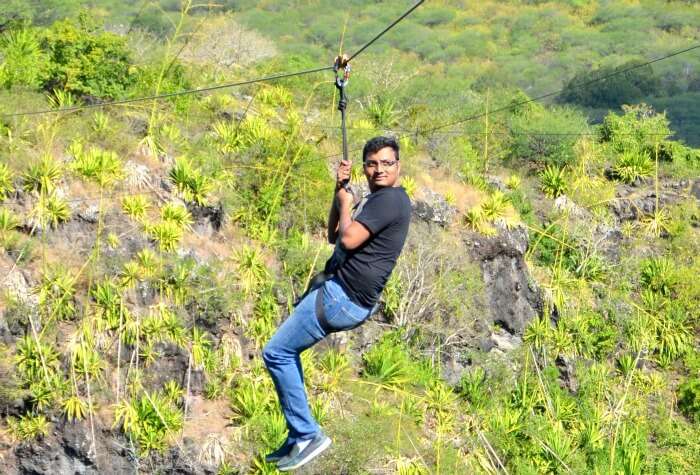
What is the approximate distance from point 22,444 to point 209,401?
247cm

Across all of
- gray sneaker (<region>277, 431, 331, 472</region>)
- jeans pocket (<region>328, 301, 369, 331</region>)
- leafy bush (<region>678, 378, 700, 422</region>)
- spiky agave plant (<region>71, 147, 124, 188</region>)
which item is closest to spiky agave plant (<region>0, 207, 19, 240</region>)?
spiky agave plant (<region>71, 147, 124, 188</region>)

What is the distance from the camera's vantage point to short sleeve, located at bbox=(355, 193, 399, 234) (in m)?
5.73

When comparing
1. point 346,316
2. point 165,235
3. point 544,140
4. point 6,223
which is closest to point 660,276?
point 544,140

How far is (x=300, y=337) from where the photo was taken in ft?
19.6

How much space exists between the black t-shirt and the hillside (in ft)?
22.7

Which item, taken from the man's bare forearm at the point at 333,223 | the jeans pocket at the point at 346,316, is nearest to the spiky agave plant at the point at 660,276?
the man's bare forearm at the point at 333,223

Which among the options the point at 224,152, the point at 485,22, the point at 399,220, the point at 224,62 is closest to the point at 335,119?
the point at 224,152

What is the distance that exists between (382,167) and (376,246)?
466 millimetres

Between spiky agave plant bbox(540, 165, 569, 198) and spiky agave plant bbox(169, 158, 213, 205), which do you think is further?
spiky agave plant bbox(540, 165, 569, 198)

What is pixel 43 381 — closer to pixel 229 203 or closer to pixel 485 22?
pixel 229 203

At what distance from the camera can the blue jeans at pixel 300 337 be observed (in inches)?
232

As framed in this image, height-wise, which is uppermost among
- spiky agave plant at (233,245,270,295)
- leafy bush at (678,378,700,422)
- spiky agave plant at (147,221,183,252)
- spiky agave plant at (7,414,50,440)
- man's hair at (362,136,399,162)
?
man's hair at (362,136,399,162)

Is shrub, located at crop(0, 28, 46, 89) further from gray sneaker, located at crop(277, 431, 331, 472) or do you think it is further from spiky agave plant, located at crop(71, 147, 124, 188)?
gray sneaker, located at crop(277, 431, 331, 472)

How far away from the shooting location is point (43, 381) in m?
12.0
